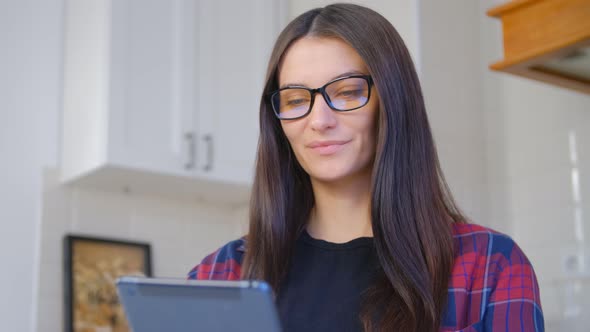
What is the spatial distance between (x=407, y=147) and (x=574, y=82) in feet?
3.50

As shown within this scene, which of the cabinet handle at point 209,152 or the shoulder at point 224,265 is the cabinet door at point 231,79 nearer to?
the cabinet handle at point 209,152

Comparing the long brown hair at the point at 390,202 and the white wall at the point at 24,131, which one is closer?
the long brown hair at the point at 390,202

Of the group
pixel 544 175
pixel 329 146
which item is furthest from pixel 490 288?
pixel 544 175

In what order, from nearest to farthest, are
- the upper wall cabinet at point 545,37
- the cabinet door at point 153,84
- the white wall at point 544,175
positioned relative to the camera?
the upper wall cabinet at point 545,37 → the white wall at point 544,175 → the cabinet door at point 153,84

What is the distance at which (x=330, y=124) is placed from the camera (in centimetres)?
112

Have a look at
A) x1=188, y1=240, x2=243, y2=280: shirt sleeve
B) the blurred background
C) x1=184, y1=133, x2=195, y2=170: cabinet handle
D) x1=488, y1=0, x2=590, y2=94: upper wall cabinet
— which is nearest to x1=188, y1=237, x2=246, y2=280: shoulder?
x1=188, y1=240, x2=243, y2=280: shirt sleeve

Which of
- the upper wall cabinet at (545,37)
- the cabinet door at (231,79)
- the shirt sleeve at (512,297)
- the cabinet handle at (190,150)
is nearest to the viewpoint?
the shirt sleeve at (512,297)

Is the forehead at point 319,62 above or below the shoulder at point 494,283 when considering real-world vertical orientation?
above

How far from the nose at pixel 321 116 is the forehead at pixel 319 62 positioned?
1.2 inches

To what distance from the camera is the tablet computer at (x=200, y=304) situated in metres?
0.76

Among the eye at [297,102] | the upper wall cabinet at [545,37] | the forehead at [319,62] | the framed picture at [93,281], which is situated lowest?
the framed picture at [93,281]

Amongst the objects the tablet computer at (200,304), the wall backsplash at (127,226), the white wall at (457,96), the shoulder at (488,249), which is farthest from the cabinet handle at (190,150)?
the tablet computer at (200,304)

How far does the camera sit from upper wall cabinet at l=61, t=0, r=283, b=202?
8.21 feet

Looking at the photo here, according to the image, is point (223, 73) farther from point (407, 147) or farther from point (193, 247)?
point (407, 147)
